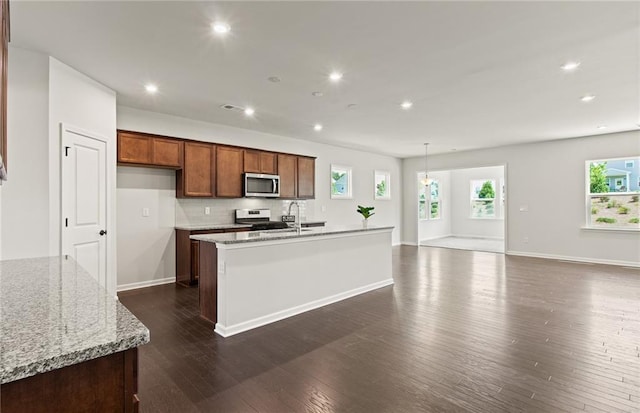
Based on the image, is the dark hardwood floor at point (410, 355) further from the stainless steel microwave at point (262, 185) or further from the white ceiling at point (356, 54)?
the white ceiling at point (356, 54)

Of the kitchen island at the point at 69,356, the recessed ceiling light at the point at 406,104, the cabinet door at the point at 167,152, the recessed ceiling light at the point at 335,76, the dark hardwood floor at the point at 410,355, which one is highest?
the recessed ceiling light at the point at 406,104

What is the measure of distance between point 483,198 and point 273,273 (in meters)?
10.3

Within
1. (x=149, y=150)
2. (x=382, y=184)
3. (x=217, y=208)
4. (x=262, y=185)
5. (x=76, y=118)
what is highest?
(x=76, y=118)

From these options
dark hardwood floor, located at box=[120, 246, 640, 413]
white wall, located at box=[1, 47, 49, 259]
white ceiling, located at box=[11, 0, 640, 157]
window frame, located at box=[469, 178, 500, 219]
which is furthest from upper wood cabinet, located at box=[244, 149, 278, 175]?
window frame, located at box=[469, 178, 500, 219]

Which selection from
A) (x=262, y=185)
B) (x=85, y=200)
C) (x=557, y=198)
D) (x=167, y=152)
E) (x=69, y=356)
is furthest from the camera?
(x=557, y=198)

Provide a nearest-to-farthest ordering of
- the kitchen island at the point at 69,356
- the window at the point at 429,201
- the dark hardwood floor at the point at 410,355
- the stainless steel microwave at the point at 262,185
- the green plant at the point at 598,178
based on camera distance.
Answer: the kitchen island at the point at 69,356
the dark hardwood floor at the point at 410,355
the stainless steel microwave at the point at 262,185
the green plant at the point at 598,178
the window at the point at 429,201

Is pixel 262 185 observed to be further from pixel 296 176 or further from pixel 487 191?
pixel 487 191

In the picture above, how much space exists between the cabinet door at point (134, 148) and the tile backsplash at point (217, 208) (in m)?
0.93

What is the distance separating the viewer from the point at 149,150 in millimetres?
4859

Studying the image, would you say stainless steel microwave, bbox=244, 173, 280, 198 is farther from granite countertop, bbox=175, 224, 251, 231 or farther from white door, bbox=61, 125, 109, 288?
white door, bbox=61, 125, 109, 288

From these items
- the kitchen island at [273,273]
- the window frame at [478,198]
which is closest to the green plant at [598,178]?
the window frame at [478,198]

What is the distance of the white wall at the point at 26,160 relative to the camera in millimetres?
2955

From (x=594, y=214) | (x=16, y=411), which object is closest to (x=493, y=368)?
(x=16, y=411)

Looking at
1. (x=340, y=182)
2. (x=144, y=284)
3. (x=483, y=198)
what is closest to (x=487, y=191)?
(x=483, y=198)
